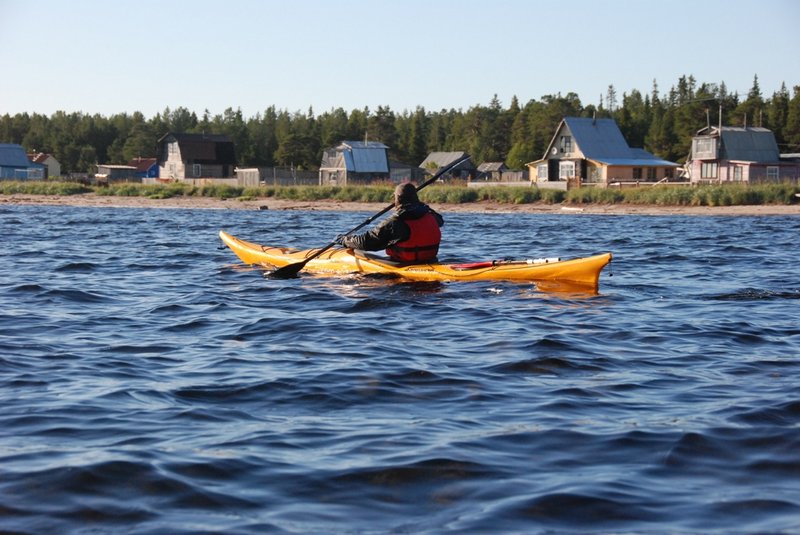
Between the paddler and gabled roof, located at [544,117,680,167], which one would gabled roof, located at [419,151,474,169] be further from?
the paddler

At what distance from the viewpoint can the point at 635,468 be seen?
171 inches

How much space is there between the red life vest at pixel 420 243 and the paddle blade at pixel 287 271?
1260 mm

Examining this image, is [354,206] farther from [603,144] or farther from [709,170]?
[709,170]

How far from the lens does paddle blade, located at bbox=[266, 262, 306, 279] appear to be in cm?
Result: 1145

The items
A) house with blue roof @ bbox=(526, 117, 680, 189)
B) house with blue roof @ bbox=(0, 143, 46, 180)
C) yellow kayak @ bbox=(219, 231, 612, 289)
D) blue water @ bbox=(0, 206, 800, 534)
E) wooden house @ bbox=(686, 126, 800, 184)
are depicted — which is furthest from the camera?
house with blue roof @ bbox=(0, 143, 46, 180)

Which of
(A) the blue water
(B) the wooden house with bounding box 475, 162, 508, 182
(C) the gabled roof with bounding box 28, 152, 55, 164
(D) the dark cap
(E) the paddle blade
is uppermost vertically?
(C) the gabled roof with bounding box 28, 152, 55, 164

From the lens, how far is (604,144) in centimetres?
5572

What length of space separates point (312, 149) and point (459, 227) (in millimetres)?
54682

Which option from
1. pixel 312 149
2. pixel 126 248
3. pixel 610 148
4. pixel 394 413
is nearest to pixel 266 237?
pixel 126 248

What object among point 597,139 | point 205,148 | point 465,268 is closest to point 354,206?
point 465,268

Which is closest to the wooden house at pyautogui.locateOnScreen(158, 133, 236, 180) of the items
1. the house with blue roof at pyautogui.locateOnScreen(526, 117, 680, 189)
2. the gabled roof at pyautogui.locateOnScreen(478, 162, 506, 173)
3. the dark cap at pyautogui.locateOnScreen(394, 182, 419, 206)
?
the gabled roof at pyautogui.locateOnScreen(478, 162, 506, 173)

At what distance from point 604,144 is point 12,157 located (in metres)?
45.1

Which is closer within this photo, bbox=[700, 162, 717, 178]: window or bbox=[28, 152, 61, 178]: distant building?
bbox=[700, 162, 717, 178]: window

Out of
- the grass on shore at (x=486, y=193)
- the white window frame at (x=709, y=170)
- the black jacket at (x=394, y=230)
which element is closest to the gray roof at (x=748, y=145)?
the white window frame at (x=709, y=170)
